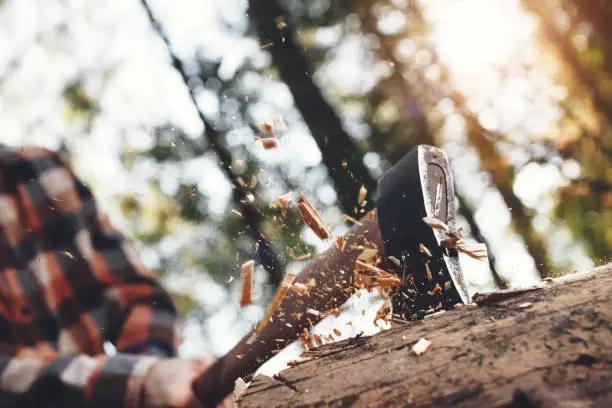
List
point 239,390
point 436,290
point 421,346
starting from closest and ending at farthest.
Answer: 1. point 421,346
2. point 239,390
3. point 436,290

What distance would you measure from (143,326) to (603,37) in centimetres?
620

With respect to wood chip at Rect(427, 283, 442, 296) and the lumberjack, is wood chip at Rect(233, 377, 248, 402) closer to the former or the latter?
the lumberjack

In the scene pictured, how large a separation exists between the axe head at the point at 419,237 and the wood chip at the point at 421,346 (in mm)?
362

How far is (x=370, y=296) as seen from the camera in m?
1.44

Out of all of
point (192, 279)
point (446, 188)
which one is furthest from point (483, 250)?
Answer: point (192, 279)

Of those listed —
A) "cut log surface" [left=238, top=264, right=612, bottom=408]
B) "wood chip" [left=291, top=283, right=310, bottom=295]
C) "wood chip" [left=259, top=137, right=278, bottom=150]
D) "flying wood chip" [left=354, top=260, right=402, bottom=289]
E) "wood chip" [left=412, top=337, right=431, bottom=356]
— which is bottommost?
"cut log surface" [left=238, top=264, right=612, bottom=408]

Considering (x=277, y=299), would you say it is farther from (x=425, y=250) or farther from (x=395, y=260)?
(x=425, y=250)

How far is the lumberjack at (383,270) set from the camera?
132 centimetres

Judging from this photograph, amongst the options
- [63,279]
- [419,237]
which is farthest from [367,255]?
[63,279]

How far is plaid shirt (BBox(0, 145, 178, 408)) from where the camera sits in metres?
1.76

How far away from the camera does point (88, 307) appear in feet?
6.50

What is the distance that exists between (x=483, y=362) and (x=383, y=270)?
0.60 m

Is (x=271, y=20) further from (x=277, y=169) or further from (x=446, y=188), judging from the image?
(x=446, y=188)

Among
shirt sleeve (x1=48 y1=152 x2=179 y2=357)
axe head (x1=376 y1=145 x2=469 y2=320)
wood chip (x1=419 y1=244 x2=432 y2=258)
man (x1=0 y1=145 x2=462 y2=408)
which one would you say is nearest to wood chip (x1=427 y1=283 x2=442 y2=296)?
axe head (x1=376 y1=145 x2=469 y2=320)
